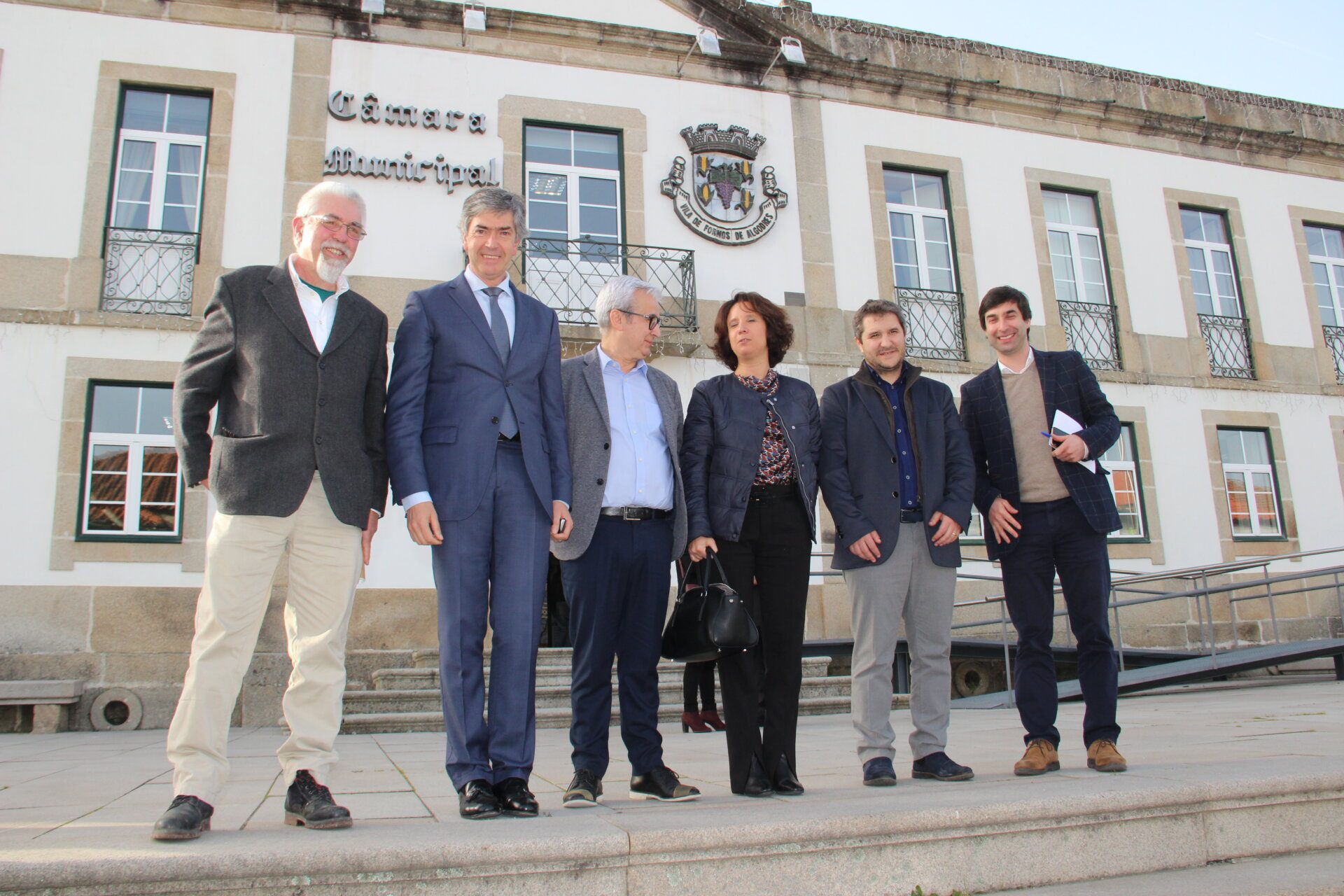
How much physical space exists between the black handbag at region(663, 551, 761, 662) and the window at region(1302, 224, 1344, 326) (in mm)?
13620

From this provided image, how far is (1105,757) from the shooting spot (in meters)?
3.48

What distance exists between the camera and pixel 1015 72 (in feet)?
41.3

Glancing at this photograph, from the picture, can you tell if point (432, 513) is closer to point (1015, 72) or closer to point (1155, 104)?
point (1015, 72)

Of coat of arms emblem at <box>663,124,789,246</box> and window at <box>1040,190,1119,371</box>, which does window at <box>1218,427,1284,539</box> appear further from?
coat of arms emblem at <box>663,124,789,246</box>

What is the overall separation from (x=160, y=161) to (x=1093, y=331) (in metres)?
10.8

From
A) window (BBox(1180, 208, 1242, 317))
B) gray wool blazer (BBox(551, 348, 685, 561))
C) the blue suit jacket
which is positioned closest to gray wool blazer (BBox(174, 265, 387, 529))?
the blue suit jacket

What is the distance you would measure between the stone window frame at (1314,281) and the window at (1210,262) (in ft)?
3.57

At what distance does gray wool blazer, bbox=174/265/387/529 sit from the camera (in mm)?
2752

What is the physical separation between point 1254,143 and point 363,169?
12.0 m

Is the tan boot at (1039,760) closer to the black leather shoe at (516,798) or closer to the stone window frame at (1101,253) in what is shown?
the black leather shoe at (516,798)

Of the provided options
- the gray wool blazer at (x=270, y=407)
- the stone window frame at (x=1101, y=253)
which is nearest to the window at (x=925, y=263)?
the stone window frame at (x=1101, y=253)

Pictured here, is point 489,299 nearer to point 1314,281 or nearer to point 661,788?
point 661,788

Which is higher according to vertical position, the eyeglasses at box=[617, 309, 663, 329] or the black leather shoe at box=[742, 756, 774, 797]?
the eyeglasses at box=[617, 309, 663, 329]

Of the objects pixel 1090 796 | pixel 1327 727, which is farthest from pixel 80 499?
pixel 1327 727
